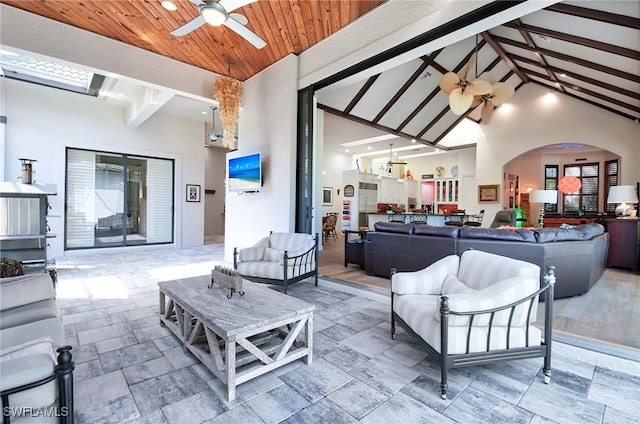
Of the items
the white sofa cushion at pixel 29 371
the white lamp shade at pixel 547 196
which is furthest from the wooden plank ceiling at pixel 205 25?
the white lamp shade at pixel 547 196

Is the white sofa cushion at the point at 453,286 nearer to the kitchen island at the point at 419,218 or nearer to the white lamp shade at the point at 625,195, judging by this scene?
the white lamp shade at the point at 625,195

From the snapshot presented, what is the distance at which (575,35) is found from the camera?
471 centimetres

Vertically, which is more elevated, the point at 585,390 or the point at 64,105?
the point at 64,105

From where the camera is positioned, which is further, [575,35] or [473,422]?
[575,35]

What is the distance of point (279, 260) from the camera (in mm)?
3988

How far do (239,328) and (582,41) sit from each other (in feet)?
21.2

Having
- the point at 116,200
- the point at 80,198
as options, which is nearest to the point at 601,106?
the point at 116,200

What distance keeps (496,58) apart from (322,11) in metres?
5.69

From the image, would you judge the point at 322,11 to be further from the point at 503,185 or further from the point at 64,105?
the point at 503,185

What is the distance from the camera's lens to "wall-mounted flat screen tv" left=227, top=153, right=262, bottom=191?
5.14 m

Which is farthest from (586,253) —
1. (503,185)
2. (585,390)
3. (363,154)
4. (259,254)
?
(363,154)

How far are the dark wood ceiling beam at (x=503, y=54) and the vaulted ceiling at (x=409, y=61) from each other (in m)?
0.03

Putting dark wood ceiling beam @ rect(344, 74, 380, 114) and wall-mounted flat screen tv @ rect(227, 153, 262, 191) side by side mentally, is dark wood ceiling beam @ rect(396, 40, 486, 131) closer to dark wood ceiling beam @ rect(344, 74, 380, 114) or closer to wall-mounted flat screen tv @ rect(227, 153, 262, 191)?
dark wood ceiling beam @ rect(344, 74, 380, 114)

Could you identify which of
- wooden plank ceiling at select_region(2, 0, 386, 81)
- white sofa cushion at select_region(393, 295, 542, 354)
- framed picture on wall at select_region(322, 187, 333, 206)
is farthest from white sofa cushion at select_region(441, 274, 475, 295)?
framed picture on wall at select_region(322, 187, 333, 206)
